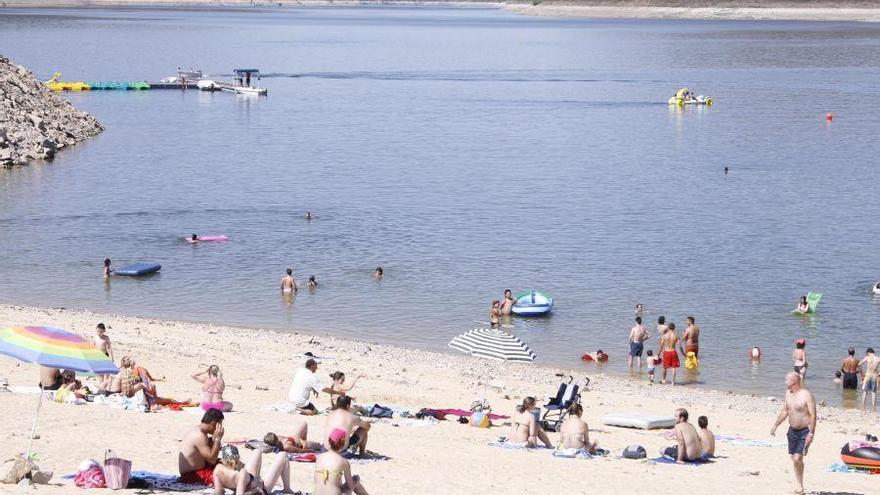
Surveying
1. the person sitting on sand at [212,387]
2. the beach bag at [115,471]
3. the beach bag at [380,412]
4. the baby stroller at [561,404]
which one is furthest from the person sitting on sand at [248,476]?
the baby stroller at [561,404]

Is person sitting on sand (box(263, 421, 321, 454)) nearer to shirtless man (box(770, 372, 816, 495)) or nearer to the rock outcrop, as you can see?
shirtless man (box(770, 372, 816, 495))

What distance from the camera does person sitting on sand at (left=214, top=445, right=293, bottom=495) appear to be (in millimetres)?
14906

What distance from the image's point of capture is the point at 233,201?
54.3 m

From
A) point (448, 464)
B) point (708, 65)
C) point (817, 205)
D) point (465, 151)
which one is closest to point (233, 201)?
point (465, 151)

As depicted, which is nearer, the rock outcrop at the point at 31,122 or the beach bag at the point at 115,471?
the beach bag at the point at 115,471

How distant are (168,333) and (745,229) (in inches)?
1043

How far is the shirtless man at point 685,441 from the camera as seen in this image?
64.0 feet

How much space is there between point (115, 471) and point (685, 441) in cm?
897

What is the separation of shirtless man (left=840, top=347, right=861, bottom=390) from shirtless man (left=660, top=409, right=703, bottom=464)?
10149mm

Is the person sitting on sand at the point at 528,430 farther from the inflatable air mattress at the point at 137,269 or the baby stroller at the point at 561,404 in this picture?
the inflatable air mattress at the point at 137,269

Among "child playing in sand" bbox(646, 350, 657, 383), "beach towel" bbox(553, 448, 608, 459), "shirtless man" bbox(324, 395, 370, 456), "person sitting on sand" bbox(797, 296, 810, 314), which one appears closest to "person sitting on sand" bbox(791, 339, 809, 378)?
"child playing in sand" bbox(646, 350, 657, 383)

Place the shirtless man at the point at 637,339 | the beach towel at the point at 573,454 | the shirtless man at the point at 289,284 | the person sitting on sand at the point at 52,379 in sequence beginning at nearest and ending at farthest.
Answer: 1. the beach towel at the point at 573,454
2. the person sitting on sand at the point at 52,379
3. the shirtless man at the point at 637,339
4. the shirtless man at the point at 289,284

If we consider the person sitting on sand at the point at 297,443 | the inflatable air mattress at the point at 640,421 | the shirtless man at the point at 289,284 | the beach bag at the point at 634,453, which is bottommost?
the beach bag at the point at 634,453

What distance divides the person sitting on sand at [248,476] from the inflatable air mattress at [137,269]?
2469 centimetres
